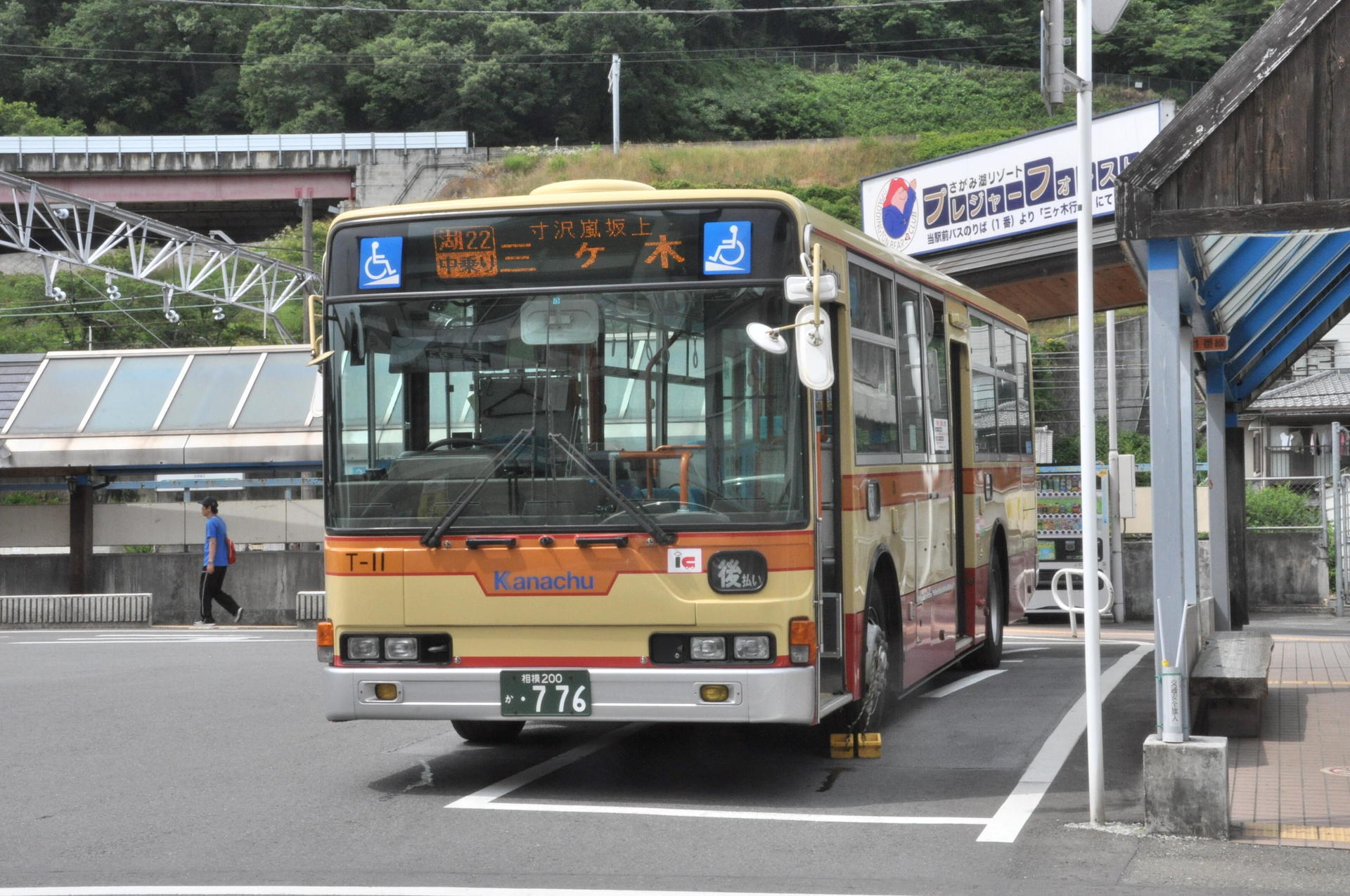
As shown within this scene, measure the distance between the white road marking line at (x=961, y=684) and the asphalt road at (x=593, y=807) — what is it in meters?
0.06

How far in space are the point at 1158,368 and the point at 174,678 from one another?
9919mm

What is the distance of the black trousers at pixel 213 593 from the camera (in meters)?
22.1

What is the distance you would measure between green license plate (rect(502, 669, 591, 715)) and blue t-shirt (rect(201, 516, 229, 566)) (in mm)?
14956

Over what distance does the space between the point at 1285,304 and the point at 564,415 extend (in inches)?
287

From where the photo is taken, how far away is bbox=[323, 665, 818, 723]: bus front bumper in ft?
24.9

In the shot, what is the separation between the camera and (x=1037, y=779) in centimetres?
846

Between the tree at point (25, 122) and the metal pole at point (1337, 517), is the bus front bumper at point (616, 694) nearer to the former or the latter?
the metal pole at point (1337, 517)

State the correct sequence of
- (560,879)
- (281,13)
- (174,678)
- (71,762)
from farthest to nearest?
(281,13), (174,678), (71,762), (560,879)

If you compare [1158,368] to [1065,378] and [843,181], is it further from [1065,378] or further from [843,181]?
[843,181]

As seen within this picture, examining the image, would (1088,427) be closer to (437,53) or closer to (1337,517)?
(1337,517)

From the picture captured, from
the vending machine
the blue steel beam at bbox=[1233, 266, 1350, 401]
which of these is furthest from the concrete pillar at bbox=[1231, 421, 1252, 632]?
the vending machine

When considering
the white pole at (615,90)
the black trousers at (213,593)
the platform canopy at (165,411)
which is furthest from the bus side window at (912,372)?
the white pole at (615,90)

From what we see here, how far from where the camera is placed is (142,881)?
636 cm

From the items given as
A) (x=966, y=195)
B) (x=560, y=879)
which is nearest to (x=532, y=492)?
(x=560, y=879)
